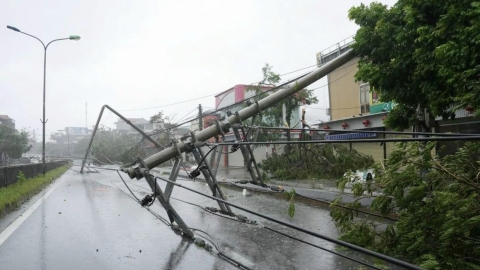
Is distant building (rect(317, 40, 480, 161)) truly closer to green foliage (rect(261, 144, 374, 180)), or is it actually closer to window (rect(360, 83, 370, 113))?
window (rect(360, 83, 370, 113))

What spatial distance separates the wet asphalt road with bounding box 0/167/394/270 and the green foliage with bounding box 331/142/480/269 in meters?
0.60

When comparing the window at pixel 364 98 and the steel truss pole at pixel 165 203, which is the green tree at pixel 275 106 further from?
the steel truss pole at pixel 165 203

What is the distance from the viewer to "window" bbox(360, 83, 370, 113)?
2188 cm

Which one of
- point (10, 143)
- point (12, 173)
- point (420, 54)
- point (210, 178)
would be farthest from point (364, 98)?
point (10, 143)

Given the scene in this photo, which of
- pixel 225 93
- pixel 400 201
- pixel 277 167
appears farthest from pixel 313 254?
pixel 225 93

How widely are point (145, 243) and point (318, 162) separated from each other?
9.00 m

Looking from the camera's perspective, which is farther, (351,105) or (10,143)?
(10,143)

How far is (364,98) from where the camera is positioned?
2220 centimetres

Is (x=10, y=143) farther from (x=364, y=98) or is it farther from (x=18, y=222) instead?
(x=18, y=222)

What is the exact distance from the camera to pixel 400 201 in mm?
5113

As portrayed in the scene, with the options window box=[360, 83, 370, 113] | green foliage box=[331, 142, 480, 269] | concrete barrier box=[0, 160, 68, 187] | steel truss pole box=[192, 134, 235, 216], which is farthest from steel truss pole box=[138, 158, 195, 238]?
window box=[360, 83, 370, 113]

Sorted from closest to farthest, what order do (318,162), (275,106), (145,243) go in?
(145,243)
(318,162)
(275,106)

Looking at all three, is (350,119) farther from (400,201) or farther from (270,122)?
(400,201)

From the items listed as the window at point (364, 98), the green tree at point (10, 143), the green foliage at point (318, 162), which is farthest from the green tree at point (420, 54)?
the green tree at point (10, 143)
